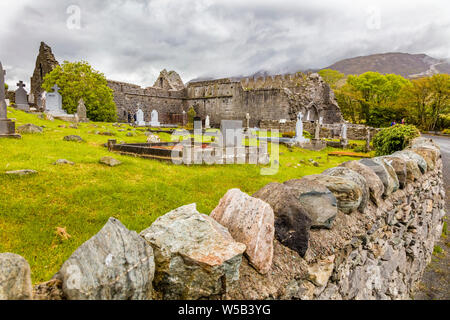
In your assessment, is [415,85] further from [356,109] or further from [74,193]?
[74,193]

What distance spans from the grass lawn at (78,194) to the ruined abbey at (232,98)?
23046 mm

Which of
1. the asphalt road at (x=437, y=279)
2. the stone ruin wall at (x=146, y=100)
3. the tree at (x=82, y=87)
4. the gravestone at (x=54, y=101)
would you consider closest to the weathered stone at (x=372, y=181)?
the asphalt road at (x=437, y=279)

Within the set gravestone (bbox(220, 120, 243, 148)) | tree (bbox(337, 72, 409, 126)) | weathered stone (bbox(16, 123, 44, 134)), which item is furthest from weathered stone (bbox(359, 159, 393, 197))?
tree (bbox(337, 72, 409, 126))

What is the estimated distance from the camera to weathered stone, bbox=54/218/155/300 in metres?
1.08

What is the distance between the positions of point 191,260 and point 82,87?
24167 millimetres

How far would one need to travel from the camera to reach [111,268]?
1.17m

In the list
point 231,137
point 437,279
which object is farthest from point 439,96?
point 437,279

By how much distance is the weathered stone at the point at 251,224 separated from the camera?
1663 mm

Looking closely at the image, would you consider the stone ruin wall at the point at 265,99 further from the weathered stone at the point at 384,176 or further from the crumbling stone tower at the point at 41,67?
the weathered stone at the point at 384,176

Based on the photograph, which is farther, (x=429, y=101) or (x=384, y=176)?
(x=429, y=101)

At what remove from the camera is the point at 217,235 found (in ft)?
5.06

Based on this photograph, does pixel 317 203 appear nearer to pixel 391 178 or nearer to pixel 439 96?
pixel 391 178

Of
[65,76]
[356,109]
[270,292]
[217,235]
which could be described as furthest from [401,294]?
[356,109]

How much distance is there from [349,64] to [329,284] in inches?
7373
